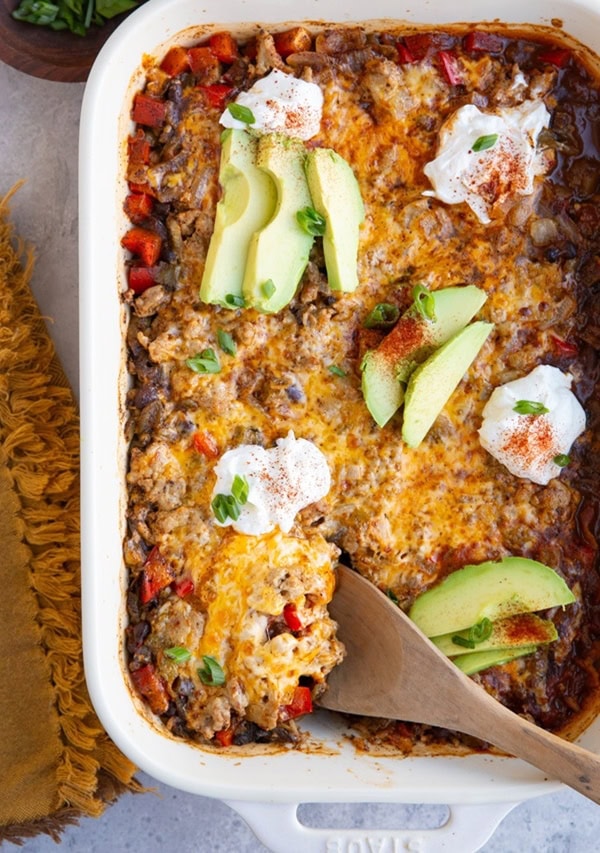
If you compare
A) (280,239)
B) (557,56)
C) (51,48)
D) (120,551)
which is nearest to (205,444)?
(120,551)

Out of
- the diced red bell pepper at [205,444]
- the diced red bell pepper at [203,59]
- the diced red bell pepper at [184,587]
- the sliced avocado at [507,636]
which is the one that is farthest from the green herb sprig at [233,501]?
the diced red bell pepper at [203,59]

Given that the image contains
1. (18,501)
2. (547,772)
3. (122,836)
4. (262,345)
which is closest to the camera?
(547,772)

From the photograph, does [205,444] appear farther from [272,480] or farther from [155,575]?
[155,575]

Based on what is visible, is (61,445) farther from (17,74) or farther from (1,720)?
(17,74)

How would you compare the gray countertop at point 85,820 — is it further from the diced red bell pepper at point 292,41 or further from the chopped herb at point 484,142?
the chopped herb at point 484,142

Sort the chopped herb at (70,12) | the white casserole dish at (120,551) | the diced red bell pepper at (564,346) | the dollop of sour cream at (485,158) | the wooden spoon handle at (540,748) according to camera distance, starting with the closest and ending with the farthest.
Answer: the wooden spoon handle at (540,748) < the white casserole dish at (120,551) < the dollop of sour cream at (485,158) < the diced red bell pepper at (564,346) < the chopped herb at (70,12)

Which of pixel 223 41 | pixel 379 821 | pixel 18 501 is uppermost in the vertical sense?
pixel 223 41

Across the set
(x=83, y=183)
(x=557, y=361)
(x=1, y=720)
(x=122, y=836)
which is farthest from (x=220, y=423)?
(x=122, y=836)
